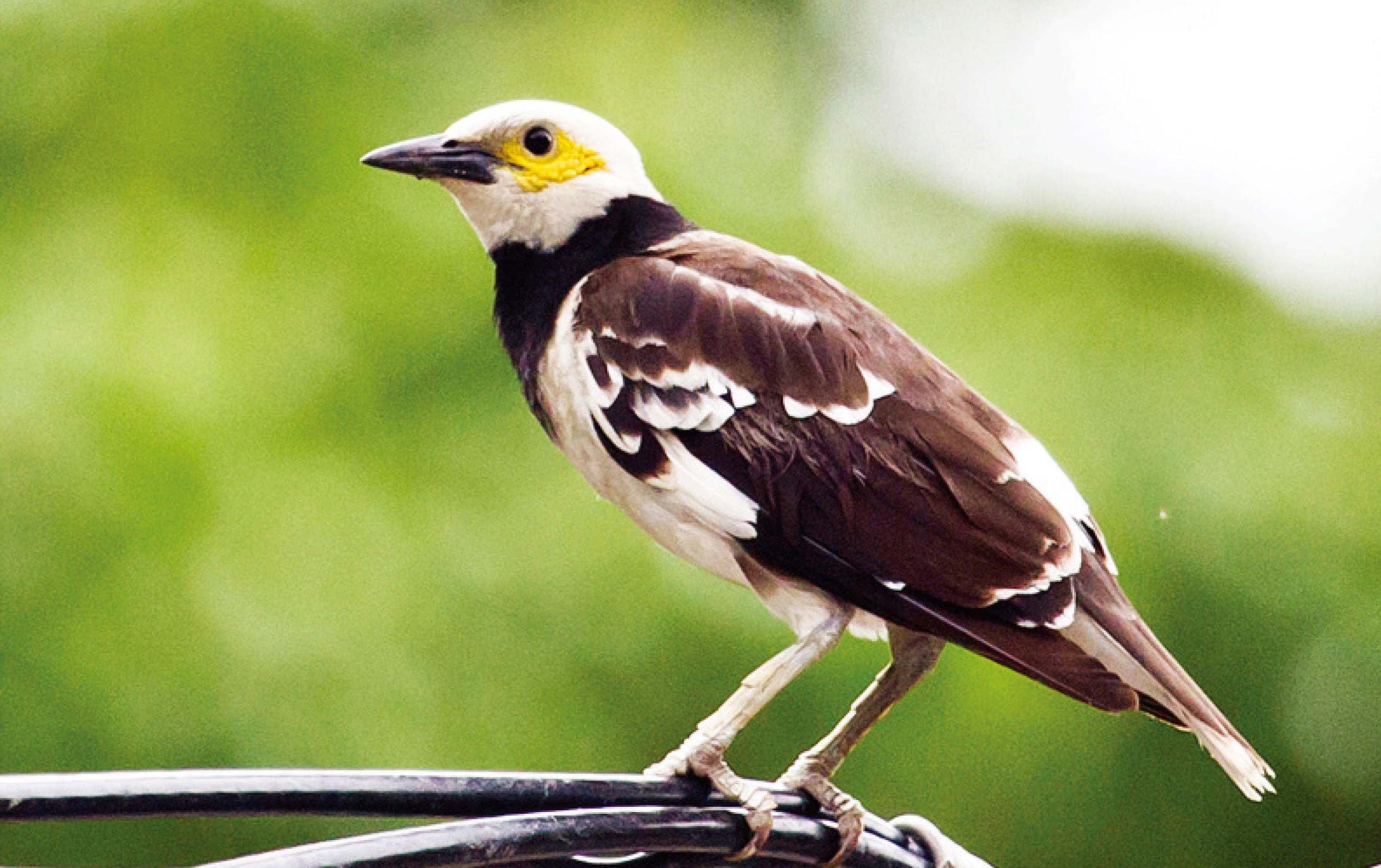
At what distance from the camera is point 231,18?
5.41m

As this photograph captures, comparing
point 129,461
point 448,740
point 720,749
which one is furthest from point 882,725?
point 720,749

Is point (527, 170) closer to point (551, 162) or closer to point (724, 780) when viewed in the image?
point (551, 162)

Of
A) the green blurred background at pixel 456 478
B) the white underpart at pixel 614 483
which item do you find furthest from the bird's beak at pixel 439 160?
the green blurred background at pixel 456 478

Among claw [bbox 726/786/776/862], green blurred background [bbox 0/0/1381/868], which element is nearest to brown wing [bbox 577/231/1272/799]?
claw [bbox 726/786/776/862]

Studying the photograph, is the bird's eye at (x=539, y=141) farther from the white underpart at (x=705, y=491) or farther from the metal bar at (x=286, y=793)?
the metal bar at (x=286, y=793)

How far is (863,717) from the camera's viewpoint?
9.16 feet

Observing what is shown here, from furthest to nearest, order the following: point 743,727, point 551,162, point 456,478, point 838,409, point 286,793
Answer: point 456,478
point 551,162
point 838,409
point 743,727
point 286,793

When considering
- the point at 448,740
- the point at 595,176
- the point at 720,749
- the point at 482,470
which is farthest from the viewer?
the point at 482,470

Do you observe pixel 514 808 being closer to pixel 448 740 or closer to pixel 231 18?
pixel 448 740

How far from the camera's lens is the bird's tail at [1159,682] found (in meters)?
2.46

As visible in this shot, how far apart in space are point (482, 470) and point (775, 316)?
7.31ft

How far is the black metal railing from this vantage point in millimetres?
1447

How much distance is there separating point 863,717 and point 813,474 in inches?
18.5

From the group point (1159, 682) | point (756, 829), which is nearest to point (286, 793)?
point (756, 829)
